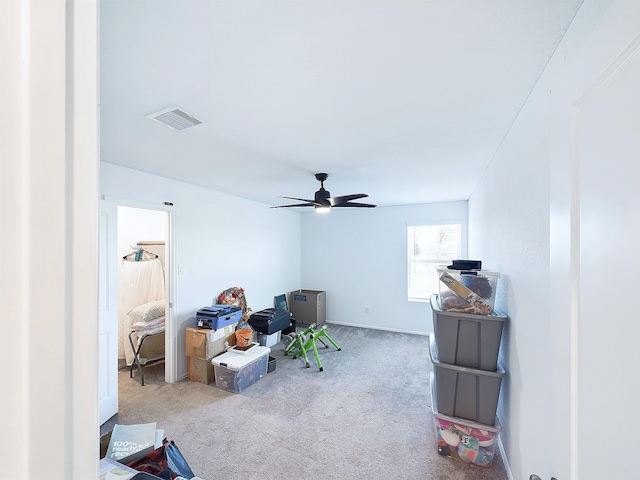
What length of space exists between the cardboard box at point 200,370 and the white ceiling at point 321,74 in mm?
2327

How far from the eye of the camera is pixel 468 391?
1944mm

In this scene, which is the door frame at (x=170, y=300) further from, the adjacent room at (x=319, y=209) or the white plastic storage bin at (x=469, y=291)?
the white plastic storage bin at (x=469, y=291)

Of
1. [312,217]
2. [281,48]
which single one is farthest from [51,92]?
[312,217]

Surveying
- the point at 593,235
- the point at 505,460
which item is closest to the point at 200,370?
the point at 505,460

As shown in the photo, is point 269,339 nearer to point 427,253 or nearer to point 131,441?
point 131,441

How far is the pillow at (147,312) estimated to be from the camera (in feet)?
11.4

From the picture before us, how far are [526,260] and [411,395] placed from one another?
2.12 metres

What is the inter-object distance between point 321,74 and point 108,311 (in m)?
2.78

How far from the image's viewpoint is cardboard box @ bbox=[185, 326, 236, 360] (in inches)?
123

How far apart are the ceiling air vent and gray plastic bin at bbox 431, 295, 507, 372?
2.13 m

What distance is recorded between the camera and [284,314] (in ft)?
14.4

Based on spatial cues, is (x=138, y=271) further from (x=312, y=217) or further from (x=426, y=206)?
(x=426, y=206)

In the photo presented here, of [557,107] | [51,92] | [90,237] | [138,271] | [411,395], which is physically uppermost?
[557,107]

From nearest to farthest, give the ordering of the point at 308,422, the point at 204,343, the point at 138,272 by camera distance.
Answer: the point at 308,422, the point at 204,343, the point at 138,272
